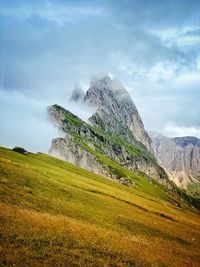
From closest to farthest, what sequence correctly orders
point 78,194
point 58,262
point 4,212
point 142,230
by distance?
1. point 58,262
2. point 4,212
3. point 142,230
4. point 78,194

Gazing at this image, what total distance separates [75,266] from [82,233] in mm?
8183

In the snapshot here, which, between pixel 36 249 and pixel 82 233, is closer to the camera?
pixel 36 249

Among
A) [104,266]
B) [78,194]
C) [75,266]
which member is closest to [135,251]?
[104,266]

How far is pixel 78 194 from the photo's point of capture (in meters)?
53.1

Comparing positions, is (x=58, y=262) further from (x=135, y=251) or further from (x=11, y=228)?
(x=135, y=251)

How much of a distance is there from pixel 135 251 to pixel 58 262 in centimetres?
1009

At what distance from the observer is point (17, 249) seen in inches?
753

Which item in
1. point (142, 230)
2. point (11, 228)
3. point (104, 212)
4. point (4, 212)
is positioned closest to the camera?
point (11, 228)

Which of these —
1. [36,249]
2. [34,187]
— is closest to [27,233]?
[36,249]

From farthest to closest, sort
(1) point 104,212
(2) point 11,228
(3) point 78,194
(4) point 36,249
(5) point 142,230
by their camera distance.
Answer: (3) point 78,194, (1) point 104,212, (5) point 142,230, (2) point 11,228, (4) point 36,249

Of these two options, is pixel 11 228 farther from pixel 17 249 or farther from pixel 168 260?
pixel 168 260

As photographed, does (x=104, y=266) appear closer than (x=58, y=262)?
No

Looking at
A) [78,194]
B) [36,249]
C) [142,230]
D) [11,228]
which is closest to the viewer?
[36,249]

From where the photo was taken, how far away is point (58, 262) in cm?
1892
